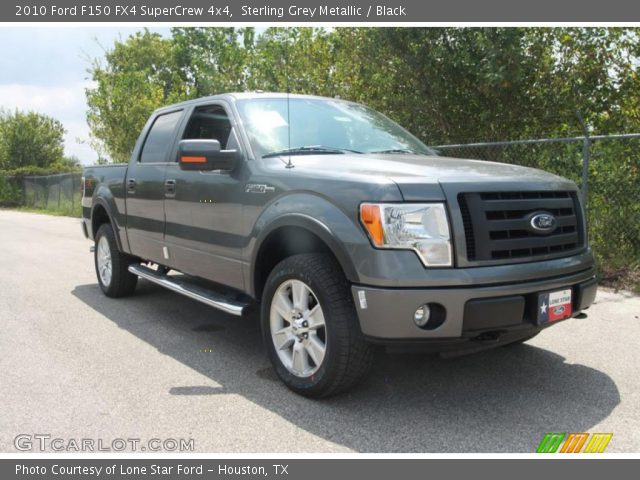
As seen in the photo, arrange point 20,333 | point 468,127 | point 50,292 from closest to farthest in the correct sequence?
point 20,333
point 50,292
point 468,127

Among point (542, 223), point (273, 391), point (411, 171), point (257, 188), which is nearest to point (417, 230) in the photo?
point (411, 171)

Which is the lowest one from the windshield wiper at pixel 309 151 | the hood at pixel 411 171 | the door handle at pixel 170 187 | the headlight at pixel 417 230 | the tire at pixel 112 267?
the tire at pixel 112 267

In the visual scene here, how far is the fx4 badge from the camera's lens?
152 inches

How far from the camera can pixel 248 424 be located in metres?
3.26

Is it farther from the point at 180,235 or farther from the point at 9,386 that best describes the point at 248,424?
the point at 180,235

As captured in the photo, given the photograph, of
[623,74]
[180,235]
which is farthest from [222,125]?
[623,74]

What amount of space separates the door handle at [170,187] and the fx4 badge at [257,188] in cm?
116

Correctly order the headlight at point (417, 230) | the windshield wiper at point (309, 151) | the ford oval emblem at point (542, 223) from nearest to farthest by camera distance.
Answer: the headlight at point (417, 230) < the ford oval emblem at point (542, 223) < the windshield wiper at point (309, 151)

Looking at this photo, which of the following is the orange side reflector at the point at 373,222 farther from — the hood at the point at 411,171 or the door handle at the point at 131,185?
the door handle at the point at 131,185

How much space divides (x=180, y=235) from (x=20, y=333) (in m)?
1.70

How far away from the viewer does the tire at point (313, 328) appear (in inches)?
130

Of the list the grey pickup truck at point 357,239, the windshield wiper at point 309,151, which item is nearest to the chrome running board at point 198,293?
the grey pickup truck at point 357,239

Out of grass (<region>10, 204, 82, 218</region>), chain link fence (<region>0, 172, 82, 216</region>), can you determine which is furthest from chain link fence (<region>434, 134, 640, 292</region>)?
grass (<region>10, 204, 82, 218</region>)

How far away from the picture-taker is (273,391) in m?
3.75
